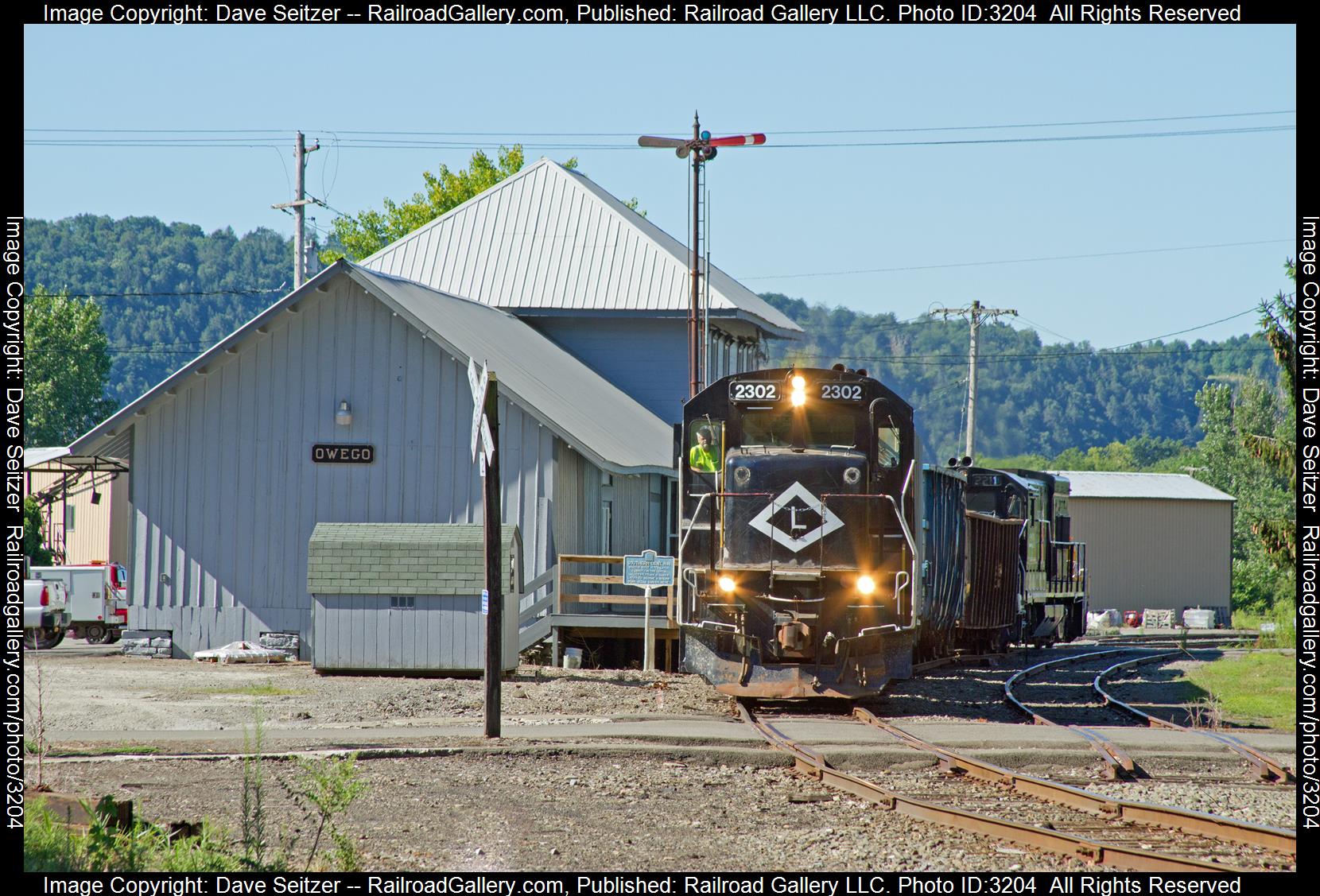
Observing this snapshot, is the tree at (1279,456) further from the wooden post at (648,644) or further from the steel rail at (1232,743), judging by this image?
the wooden post at (648,644)

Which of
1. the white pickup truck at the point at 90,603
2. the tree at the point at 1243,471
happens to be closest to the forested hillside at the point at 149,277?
the tree at the point at 1243,471

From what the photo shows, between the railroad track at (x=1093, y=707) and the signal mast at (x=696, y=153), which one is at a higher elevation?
the signal mast at (x=696, y=153)

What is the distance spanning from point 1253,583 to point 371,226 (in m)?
42.8

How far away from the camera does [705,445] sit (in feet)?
57.4

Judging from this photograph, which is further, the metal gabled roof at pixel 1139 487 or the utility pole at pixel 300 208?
the metal gabled roof at pixel 1139 487

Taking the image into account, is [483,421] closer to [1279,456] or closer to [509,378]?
[509,378]

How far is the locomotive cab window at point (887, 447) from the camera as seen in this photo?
16.9 metres

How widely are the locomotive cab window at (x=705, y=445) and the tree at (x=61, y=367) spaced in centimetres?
5512

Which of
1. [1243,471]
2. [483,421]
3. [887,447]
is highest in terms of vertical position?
[1243,471]

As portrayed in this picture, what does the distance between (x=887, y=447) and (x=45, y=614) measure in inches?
872

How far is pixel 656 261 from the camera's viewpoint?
118ft

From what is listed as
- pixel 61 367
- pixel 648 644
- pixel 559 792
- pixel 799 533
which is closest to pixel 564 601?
pixel 648 644
